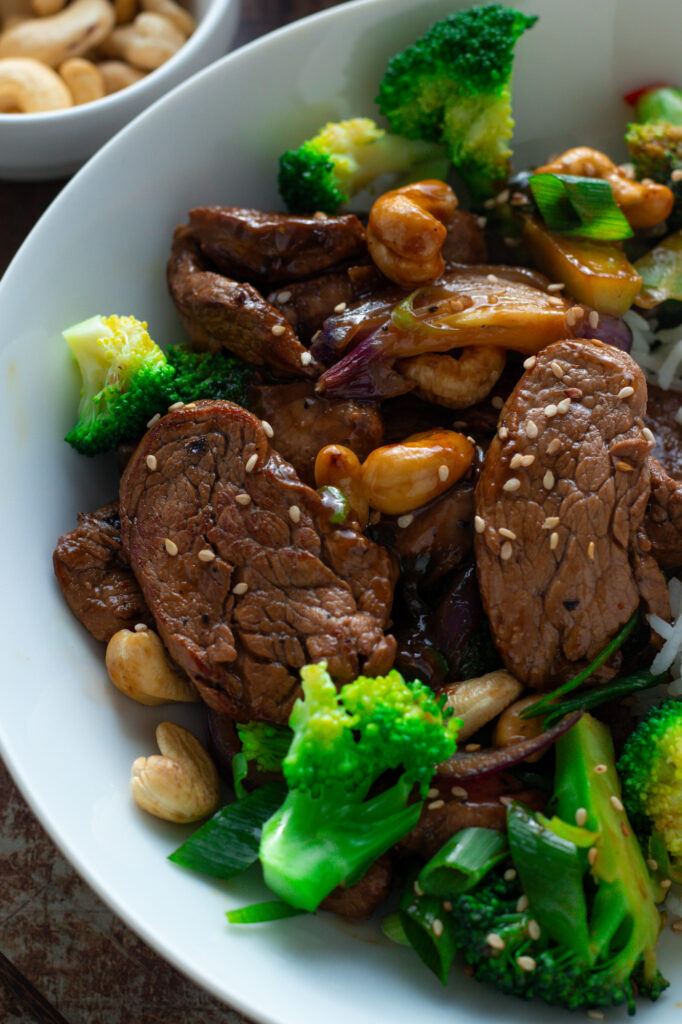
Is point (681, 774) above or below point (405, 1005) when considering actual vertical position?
above

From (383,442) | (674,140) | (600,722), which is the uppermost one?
(674,140)

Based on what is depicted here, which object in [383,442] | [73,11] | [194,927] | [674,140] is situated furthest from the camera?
[73,11]

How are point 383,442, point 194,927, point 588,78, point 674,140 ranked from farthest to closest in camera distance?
point 588,78, point 674,140, point 383,442, point 194,927

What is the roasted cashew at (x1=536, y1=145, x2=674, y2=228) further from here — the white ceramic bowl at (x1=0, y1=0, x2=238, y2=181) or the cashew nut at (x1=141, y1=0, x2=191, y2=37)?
the cashew nut at (x1=141, y1=0, x2=191, y2=37)

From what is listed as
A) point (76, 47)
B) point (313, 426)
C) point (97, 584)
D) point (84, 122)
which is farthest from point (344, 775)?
point (76, 47)

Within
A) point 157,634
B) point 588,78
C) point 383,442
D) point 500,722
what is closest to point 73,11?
point 588,78

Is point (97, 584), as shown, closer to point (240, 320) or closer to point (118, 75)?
point (240, 320)

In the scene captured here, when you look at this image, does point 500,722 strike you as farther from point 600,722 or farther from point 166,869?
point 166,869
